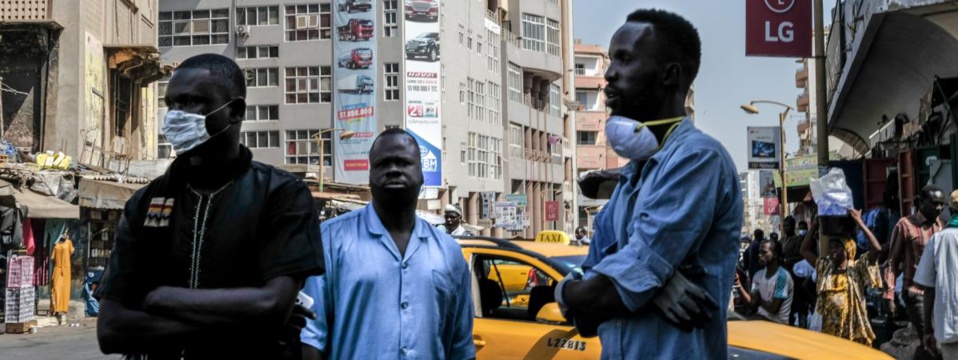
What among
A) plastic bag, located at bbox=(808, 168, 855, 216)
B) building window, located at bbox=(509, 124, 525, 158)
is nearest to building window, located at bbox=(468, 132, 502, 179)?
building window, located at bbox=(509, 124, 525, 158)

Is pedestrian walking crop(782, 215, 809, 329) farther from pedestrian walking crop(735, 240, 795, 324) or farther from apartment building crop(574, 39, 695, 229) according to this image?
apartment building crop(574, 39, 695, 229)

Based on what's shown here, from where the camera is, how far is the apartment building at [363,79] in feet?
219

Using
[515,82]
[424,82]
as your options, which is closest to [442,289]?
[424,82]

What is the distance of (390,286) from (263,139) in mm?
66157

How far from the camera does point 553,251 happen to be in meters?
9.38

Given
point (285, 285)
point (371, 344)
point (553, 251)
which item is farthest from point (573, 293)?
point (553, 251)

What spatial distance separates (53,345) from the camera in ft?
63.2

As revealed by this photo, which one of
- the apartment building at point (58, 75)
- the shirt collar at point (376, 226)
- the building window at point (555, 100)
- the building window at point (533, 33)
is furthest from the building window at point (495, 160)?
the shirt collar at point (376, 226)

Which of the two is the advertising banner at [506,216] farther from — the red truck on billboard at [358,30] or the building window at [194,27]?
the building window at [194,27]

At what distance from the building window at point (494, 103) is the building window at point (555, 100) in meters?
10.9

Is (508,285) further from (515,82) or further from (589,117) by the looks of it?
(589,117)

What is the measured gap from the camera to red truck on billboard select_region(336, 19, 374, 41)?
6681cm

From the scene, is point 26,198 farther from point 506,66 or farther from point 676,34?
point 506,66

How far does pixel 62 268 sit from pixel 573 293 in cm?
2269
